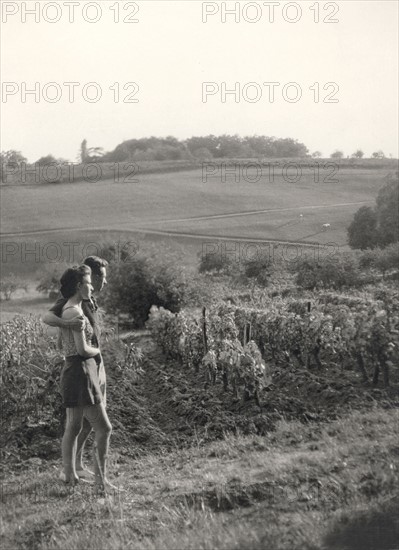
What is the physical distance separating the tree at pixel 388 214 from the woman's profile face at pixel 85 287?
3041cm

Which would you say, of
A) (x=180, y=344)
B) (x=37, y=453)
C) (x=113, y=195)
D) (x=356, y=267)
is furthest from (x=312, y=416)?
(x=113, y=195)

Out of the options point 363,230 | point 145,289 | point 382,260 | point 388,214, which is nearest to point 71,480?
point 145,289

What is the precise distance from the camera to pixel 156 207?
53.6m

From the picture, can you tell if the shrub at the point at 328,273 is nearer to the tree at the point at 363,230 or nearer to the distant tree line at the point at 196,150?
Result: the tree at the point at 363,230

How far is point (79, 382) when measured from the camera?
574cm

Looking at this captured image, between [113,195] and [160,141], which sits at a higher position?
[160,141]

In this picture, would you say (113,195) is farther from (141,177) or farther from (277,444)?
(277,444)

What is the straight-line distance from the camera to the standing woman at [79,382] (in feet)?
18.7

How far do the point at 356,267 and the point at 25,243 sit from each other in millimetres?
26296

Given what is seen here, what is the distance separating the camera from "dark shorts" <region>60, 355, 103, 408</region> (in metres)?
5.70

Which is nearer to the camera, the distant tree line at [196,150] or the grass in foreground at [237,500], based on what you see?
the grass in foreground at [237,500]

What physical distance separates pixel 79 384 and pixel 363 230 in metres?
32.5

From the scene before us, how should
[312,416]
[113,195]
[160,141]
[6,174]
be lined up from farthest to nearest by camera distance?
[160,141] < [6,174] < [113,195] < [312,416]

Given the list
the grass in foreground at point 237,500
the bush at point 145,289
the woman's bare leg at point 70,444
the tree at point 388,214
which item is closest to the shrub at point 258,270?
the bush at point 145,289
